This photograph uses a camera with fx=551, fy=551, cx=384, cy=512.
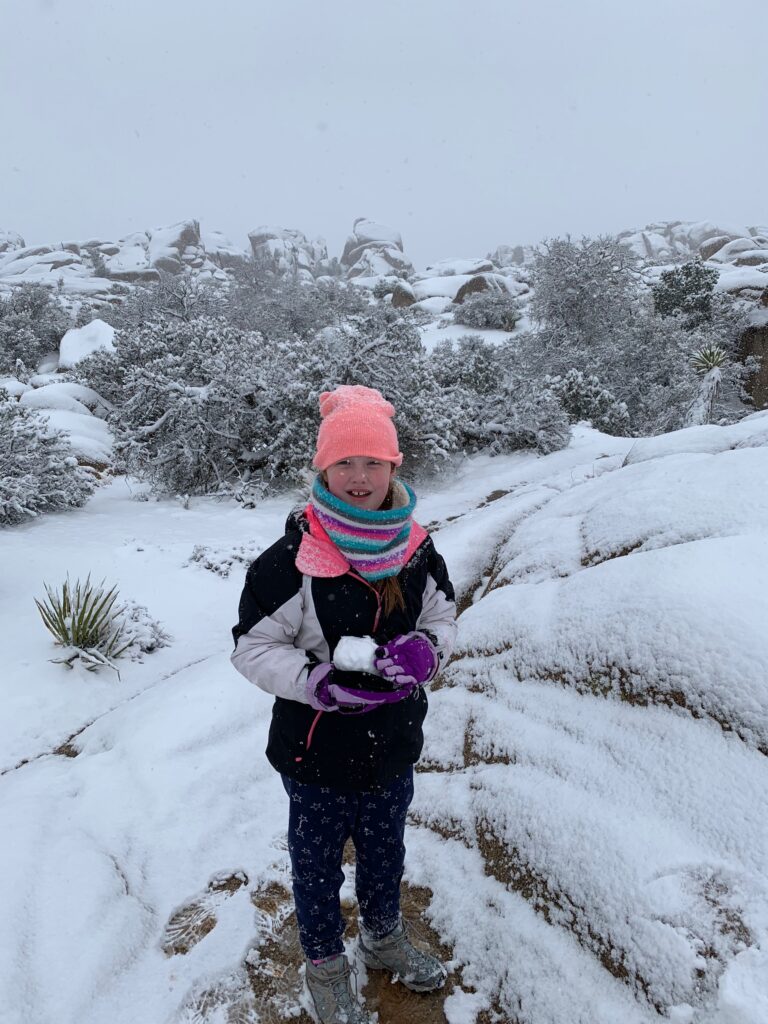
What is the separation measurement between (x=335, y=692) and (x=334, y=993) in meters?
1.13

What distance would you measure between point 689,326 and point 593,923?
21983 millimetres

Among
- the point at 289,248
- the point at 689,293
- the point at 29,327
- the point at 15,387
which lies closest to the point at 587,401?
the point at 689,293

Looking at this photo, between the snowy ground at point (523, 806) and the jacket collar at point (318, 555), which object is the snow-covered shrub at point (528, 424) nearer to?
the snowy ground at point (523, 806)


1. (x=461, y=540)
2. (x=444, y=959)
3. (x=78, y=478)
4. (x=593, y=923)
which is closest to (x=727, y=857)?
(x=593, y=923)

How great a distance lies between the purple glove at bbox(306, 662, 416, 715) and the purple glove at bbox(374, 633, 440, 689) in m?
0.06

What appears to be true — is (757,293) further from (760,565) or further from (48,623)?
(48,623)

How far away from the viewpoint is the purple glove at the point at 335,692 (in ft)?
5.16

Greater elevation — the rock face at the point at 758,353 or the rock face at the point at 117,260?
the rock face at the point at 117,260

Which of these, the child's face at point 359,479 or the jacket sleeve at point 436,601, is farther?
the jacket sleeve at point 436,601

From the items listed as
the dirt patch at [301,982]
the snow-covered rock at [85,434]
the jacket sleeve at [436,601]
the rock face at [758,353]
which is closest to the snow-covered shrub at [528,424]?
the snow-covered rock at [85,434]

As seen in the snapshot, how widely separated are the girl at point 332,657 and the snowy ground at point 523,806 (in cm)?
50

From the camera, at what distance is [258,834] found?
2756mm

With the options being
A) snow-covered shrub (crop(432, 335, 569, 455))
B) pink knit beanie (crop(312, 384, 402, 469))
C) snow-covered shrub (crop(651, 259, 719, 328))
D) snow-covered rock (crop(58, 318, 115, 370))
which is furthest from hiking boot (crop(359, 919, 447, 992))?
snow-covered shrub (crop(651, 259, 719, 328))

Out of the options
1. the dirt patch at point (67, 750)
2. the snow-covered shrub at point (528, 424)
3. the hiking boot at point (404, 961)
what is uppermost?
the hiking boot at point (404, 961)
